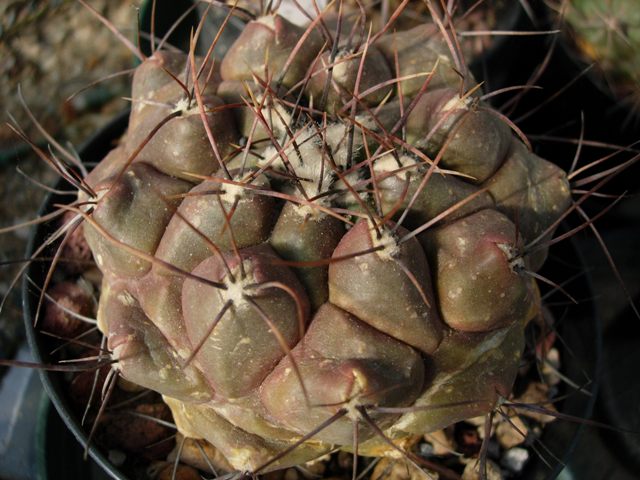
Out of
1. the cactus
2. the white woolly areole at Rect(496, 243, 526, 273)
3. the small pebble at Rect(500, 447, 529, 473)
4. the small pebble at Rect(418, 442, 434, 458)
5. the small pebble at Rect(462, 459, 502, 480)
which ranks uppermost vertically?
the white woolly areole at Rect(496, 243, 526, 273)

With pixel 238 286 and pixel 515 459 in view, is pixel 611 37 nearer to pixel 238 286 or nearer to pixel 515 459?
pixel 515 459

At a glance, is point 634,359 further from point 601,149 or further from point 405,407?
point 405,407

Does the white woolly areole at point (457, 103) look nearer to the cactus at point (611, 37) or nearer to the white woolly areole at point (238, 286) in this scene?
the white woolly areole at point (238, 286)

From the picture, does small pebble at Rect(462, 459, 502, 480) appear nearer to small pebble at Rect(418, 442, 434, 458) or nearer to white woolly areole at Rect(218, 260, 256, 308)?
small pebble at Rect(418, 442, 434, 458)

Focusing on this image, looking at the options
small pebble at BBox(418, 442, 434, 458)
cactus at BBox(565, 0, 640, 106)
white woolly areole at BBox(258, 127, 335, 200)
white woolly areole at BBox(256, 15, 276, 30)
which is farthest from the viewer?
cactus at BBox(565, 0, 640, 106)

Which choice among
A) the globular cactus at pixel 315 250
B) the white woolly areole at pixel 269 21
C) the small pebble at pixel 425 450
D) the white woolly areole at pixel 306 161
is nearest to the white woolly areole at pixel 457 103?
the globular cactus at pixel 315 250

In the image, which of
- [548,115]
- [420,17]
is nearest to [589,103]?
[548,115]

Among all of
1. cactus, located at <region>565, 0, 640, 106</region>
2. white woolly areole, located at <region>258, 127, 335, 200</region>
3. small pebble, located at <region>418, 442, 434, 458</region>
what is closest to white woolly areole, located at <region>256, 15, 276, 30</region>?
white woolly areole, located at <region>258, 127, 335, 200</region>
